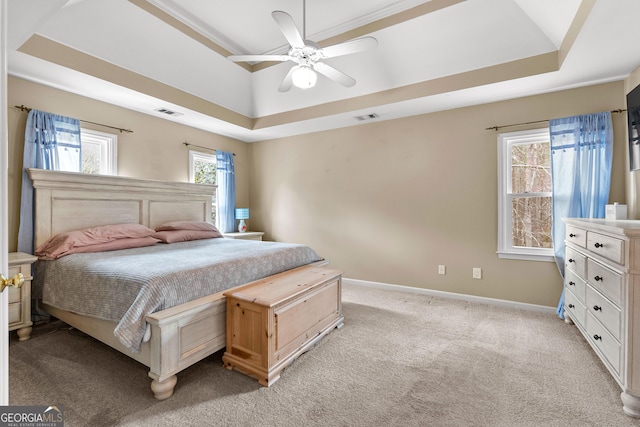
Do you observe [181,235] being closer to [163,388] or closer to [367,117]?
[163,388]

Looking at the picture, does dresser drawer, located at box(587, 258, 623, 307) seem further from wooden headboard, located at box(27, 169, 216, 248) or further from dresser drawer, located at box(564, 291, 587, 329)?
wooden headboard, located at box(27, 169, 216, 248)

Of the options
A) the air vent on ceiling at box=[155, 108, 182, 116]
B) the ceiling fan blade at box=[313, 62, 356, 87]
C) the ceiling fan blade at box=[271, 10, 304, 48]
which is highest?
the ceiling fan blade at box=[271, 10, 304, 48]

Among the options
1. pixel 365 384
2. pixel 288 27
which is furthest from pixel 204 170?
pixel 365 384

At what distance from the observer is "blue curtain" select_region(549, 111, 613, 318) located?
117 inches

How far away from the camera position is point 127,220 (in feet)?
12.0

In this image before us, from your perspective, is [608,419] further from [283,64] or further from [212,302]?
[283,64]

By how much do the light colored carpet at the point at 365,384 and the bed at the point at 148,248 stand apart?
8.3 inches

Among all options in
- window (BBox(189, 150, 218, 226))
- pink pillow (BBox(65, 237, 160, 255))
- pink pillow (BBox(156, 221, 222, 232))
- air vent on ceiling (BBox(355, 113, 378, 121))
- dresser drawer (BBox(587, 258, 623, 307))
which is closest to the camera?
dresser drawer (BBox(587, 258, 623, 307))

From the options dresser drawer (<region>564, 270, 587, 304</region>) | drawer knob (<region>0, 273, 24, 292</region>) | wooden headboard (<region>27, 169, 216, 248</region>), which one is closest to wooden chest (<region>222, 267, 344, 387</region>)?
drawer knob (<region>0, 273, 24, 292</region>)

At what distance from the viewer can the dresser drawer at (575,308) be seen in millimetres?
2447

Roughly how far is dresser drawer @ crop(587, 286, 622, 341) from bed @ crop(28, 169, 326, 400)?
2.31 metres

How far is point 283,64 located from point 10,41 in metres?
2.60

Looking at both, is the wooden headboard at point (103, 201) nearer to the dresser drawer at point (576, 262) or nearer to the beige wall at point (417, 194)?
the beige wall at point (417, 194)

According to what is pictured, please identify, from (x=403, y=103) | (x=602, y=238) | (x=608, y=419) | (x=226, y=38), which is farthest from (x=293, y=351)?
(x=226, y=38)
